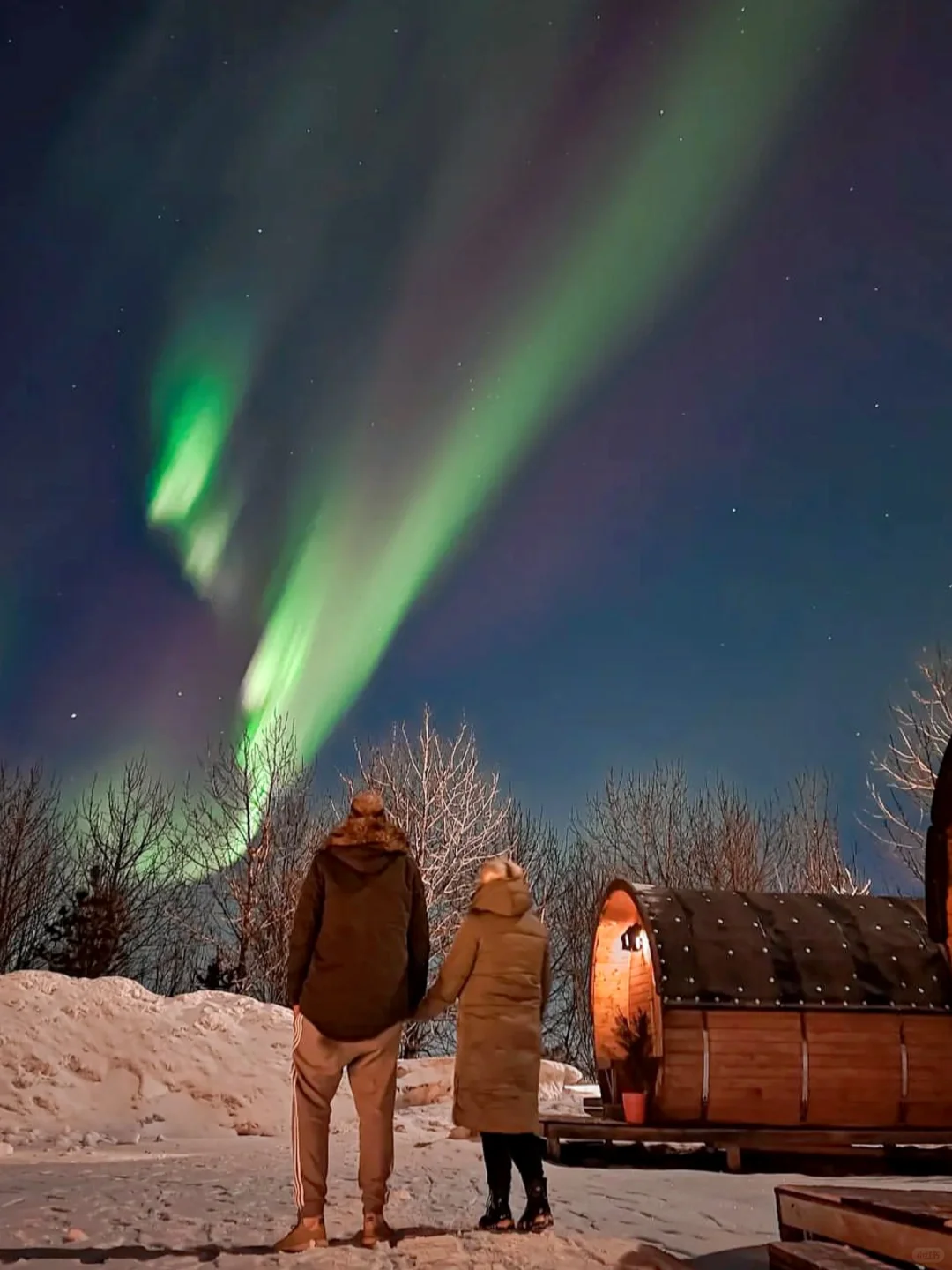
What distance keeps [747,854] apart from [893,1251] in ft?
92.7

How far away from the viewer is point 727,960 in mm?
8562

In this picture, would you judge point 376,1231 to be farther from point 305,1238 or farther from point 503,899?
point 503,899

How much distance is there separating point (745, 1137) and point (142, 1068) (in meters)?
7.91

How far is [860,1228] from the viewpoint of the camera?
11.4 feet

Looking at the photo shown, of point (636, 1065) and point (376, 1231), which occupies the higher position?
point (636, 1065)

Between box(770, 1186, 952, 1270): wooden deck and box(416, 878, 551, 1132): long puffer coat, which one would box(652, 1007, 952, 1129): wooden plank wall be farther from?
box(770, 1186, 952, 1270): wooden deck

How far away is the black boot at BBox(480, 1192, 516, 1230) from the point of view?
15.3 feet

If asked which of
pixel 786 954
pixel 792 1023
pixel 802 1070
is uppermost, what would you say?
pixel 786 954

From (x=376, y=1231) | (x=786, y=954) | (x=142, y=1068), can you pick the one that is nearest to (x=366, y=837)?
(x=376, y=1231)

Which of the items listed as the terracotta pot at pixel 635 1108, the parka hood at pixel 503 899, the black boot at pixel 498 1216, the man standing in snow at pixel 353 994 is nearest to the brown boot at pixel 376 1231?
the man standing in snow at pixel 353 994

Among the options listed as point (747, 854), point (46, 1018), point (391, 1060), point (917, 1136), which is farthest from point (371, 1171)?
point (747, 854)

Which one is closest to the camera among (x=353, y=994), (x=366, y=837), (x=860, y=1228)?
(x=860, y=1228)

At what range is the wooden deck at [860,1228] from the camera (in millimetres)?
2971

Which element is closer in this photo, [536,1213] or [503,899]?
[536,1213]
